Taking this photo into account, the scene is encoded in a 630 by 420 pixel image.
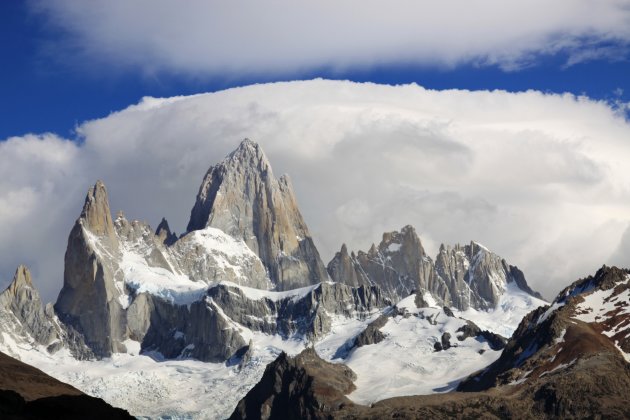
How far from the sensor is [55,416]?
598ft

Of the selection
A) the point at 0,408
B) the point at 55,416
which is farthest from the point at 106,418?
the point at 0,408

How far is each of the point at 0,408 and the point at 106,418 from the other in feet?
93.9

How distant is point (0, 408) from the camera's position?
160 meters

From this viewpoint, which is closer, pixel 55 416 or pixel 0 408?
pixel 0 408

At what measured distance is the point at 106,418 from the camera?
18725 cm

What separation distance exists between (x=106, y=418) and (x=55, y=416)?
7903 mm

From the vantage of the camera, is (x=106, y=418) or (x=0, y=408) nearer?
(x=0, y=408)

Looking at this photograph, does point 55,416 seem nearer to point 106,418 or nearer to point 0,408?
point 106,418

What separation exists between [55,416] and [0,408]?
2240 centimetres
